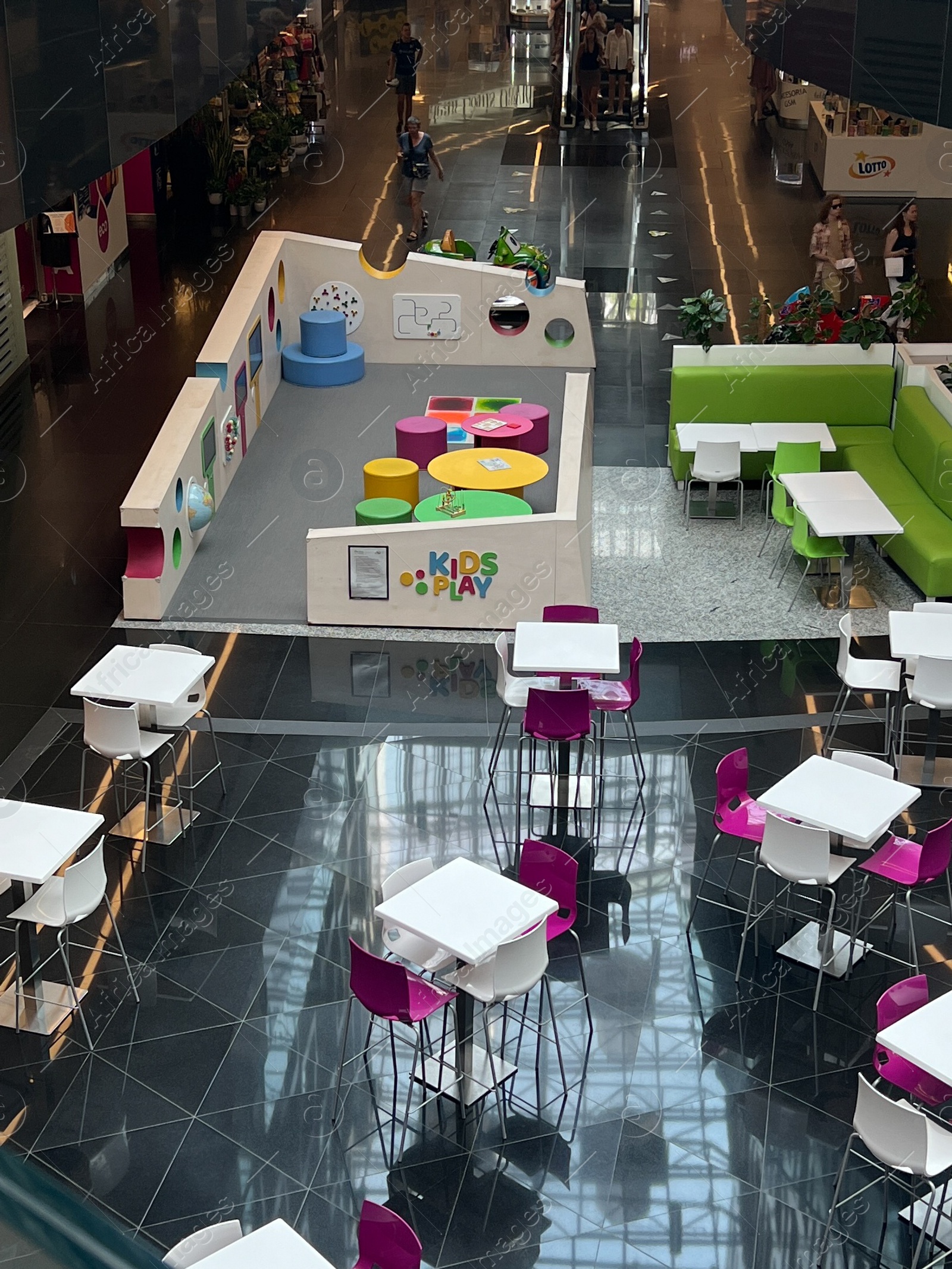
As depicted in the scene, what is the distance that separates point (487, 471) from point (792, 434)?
255cm

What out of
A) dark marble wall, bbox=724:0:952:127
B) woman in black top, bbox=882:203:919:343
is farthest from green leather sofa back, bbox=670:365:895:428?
woman in black top, bbox=882:203:919:343

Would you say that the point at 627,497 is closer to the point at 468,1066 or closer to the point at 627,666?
the point at 627,666

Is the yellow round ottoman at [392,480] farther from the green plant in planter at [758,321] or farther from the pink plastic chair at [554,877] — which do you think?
the pink plastic chair at [554,877]

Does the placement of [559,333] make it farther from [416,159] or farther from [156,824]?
[156,824]

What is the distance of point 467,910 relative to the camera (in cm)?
571

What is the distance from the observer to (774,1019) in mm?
6301

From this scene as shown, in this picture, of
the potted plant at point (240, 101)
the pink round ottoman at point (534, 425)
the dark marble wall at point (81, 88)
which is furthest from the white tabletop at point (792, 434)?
the potted plant at point (240, 101)

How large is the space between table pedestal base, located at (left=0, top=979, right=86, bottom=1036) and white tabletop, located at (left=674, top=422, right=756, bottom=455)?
697 centimetres

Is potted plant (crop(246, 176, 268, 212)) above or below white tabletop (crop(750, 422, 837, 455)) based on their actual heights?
above

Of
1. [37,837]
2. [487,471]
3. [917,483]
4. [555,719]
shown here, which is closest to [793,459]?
[917,483]

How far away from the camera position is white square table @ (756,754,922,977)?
6.36 metres

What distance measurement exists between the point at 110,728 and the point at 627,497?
Answer: 589 centimetres

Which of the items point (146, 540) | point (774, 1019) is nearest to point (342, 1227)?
point (774, 1019)

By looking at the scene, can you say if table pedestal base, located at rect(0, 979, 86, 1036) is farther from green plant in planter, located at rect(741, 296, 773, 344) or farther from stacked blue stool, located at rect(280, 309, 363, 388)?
stacked blue stool, located at rect(280, 309, 363, 388)
